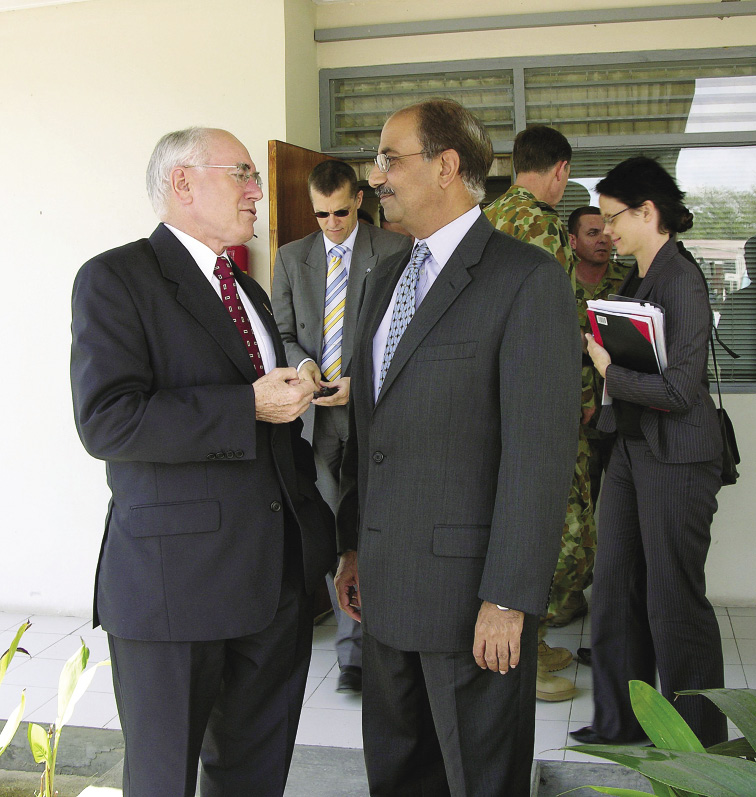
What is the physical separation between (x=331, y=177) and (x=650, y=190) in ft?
4.35

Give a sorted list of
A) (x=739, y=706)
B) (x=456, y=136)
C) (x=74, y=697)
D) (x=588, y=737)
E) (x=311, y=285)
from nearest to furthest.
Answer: (x=739, y=706) → (x=456, y=136) → (x=74, y=697) → (x=588, y=737) → (x=311, y=285)

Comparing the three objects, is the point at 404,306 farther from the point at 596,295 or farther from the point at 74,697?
the point at 596,295

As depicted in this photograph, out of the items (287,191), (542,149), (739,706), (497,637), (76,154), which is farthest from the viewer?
(76,154)

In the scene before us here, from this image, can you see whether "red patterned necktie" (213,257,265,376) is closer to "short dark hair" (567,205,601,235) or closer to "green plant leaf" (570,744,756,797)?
"green plant leaf" (570,744,756,797)

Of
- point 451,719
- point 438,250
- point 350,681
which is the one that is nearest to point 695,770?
point 451,719

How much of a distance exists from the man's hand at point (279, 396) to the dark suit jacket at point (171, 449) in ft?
0.10

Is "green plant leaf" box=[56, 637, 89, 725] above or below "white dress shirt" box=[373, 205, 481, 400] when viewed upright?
below

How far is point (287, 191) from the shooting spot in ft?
12.8

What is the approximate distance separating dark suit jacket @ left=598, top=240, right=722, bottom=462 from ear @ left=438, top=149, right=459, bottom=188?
100 centimetres

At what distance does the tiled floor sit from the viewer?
9.89 feet

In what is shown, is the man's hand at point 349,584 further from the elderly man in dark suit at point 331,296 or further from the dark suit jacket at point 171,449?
the elderly man in dark suit at point 331,296

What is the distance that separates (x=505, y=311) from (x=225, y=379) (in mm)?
617

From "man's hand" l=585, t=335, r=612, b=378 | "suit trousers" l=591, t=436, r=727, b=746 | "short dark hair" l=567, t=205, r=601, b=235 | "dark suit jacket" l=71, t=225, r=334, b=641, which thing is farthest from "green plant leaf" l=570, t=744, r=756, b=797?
"short dark hair" l=567, t=205, r=601, b=235

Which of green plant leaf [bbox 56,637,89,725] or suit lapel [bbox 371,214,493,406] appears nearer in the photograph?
suit lapel [bbox 371,214,493,406]
